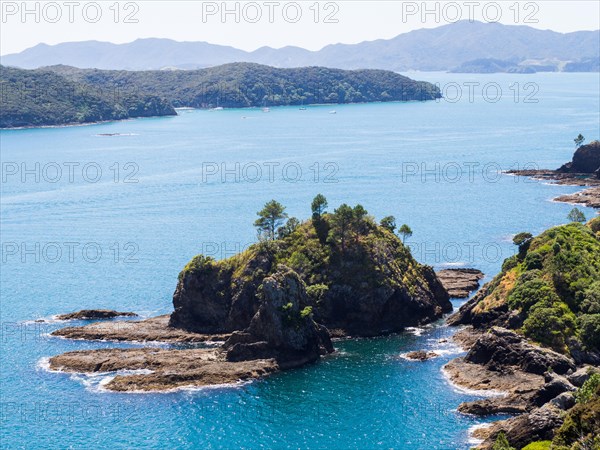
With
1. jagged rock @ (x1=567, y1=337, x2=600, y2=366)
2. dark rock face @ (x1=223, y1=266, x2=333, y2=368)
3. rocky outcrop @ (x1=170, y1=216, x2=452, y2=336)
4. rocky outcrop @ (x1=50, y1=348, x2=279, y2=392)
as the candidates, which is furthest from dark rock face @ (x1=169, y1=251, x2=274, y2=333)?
jagged rock @ (x1=567, y1=337, x2=600, y2=366)

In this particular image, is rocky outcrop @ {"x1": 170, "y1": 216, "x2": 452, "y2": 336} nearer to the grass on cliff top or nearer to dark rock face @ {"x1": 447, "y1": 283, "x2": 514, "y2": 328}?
dark rock face @ {"x1": 447, "y1": 283, "x2": 514, "y2": 328}

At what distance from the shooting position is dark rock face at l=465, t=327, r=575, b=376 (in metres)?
103

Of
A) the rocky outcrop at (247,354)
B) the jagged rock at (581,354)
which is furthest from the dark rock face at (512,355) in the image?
the rocky outcrop at (247,354)

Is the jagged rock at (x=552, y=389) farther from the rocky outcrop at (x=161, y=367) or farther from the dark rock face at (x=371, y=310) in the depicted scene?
the rocky outcrop at (x=161, y=367)

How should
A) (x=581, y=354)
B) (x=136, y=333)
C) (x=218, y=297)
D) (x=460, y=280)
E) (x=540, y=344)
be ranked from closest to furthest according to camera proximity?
(x=581, y=354), (x=540, y=344), (x=136, y=333), (x=218, y=297), (x=460, y=280)

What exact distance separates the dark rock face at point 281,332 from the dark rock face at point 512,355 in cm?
2211

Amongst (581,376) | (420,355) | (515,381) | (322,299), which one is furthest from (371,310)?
(581,376)

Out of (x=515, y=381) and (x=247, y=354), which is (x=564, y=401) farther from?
(x=247, y=354)

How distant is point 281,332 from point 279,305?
154 inches

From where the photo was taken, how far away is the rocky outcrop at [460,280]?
142 meters

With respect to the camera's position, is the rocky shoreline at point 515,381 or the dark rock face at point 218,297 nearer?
the rocky shoreline at point 515,381

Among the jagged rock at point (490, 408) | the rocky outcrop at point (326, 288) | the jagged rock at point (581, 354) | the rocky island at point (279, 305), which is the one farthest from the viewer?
the rocky outcrop at point (326, 288)

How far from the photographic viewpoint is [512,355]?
4183 inches

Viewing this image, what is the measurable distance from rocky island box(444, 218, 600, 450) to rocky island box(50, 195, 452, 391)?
11956 mm
